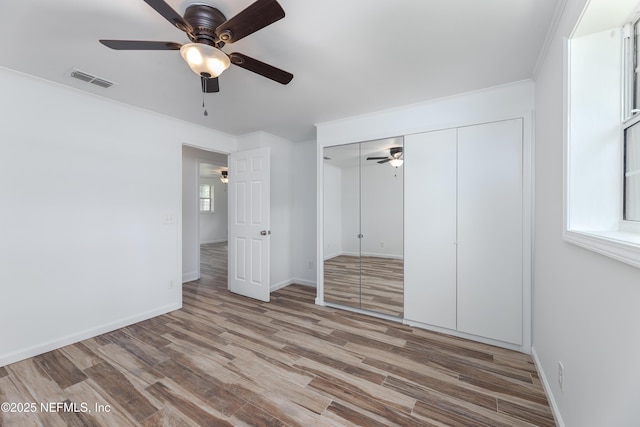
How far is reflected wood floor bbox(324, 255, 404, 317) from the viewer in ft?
9.69

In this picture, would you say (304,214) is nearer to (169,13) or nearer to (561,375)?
(169,13)

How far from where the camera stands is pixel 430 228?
2.71 m

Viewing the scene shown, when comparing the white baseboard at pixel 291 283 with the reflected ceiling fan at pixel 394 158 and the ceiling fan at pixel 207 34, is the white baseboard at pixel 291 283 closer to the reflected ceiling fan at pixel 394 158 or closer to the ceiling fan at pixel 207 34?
the reflected ceiling fan at pixel 394 158

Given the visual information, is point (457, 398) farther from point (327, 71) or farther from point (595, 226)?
point (327, 71)

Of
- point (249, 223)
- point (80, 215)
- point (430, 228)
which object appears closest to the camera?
point (80, 215)

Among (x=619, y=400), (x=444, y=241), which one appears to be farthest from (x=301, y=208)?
(x=619, y=400)

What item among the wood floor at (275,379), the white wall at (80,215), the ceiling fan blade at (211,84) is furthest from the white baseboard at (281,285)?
the ceiling fan blade at (211,84)

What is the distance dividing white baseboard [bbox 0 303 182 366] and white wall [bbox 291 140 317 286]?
2015 millimetres

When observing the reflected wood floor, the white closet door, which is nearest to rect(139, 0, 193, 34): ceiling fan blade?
the white closet door

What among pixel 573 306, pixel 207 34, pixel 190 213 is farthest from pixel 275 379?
pixel 190 213

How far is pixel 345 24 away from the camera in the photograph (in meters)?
1.59

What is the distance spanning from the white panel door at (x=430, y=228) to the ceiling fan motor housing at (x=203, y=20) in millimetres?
2112

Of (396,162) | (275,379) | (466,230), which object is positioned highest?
(396,162)

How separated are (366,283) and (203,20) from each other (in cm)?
292
